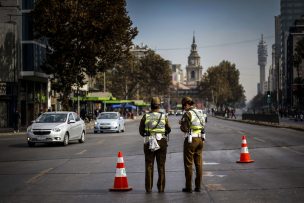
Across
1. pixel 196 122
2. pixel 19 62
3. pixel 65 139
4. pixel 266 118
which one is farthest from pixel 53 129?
pixel 266 118

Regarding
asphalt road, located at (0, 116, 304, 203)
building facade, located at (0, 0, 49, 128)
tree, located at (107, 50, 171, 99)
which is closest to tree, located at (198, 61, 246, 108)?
tree, located at (107, 50, 171, 99)

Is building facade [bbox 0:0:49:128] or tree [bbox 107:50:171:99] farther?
tree [bbox 107:50:171:99]

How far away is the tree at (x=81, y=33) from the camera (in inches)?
1844

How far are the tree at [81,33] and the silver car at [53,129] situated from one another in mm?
18958

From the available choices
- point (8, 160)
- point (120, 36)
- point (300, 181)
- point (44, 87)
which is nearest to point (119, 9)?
point (120, 36)

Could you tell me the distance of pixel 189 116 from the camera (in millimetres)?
11547

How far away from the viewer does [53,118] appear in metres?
28.1

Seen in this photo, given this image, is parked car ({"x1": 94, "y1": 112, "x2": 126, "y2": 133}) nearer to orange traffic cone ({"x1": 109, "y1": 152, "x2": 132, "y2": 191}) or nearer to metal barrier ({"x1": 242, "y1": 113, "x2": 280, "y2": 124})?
metal barrier ({"x1": 242, "y1": 113, "x2": 280, "y2": 124})

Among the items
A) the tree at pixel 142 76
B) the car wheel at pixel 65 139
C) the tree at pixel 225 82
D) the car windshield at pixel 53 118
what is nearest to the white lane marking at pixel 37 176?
the car wheel at pixel 65 139

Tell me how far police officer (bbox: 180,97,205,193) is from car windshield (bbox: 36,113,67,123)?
1675 centimetres

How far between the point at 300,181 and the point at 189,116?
2.94 m

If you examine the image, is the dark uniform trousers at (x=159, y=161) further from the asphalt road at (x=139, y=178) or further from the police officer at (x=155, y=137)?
the asphalt road at (x=139, y=178)

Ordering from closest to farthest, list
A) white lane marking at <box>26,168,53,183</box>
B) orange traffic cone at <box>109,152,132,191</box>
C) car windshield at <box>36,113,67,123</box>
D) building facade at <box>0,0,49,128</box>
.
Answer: orange traffic cone at <box>109,152,132,191</box>, white lane marking at <box>26,168,53,183</box>, car windshield at <box>36,113,67,123</box>, building facade at <box>0,0,49,128</box>

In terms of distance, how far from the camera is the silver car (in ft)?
87.3
